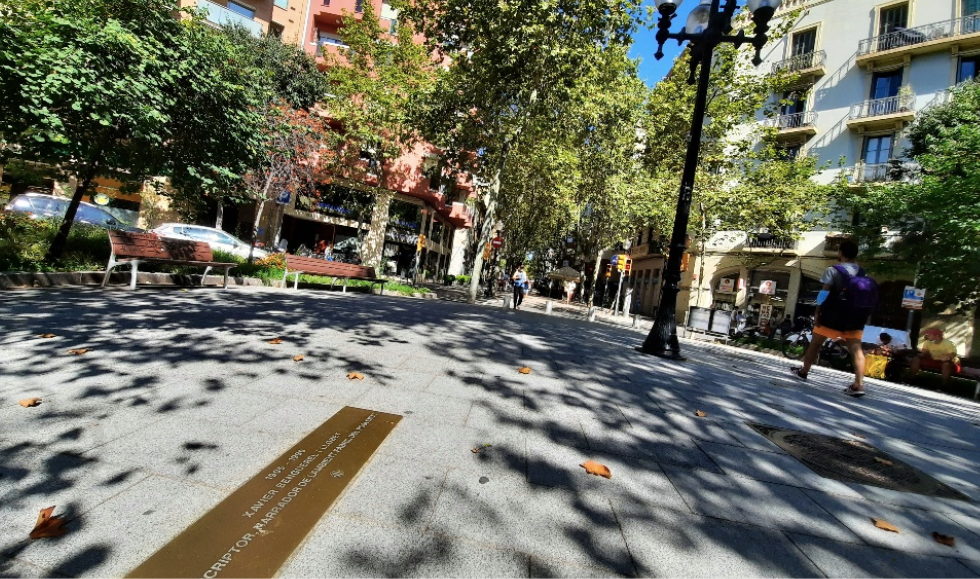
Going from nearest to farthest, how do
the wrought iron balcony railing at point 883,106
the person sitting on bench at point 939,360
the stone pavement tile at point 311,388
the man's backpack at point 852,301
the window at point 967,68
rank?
the stone pavement tile at point 311,388 → the man's backpack at point 852,301 → the person sitting on bench at point 939,360 → the window at point 967,68 → the wrought iron balcony railing at point 883,106

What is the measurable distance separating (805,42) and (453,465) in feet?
111

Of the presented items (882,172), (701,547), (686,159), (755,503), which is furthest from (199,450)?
(882,172)

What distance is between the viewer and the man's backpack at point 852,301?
18.1 ft

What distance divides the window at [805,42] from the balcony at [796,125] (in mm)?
3867

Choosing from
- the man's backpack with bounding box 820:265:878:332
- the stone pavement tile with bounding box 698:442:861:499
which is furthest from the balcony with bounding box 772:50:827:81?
the stone pavement tile with bounding box 698:442:861:499

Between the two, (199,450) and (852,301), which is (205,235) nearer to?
(199,450)

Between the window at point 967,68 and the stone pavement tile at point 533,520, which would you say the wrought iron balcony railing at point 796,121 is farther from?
the stone pavement tile at point 533,520

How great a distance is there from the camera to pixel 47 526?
1.57 m

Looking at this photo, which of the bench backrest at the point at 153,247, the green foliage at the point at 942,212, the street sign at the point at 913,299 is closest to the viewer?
the bench backrest at the point at 153,247

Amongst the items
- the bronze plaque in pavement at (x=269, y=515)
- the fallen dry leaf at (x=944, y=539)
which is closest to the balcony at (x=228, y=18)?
the bronze plaque in pavement at (x=269, y=515)

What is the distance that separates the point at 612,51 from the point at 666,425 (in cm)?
1520

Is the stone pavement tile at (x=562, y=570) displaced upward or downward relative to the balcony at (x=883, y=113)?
downward

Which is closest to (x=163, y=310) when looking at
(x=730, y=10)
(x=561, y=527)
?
(x=561, y=527)

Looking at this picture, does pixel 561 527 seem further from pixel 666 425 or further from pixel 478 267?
pixel 478 267
